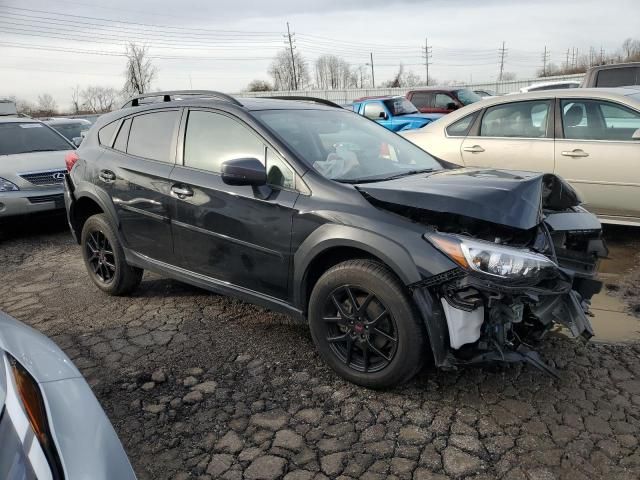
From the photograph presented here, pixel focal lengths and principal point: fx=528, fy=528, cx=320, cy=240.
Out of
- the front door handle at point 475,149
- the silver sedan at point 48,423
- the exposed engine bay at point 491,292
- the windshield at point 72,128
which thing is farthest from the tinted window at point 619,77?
the windshield at point 72,128

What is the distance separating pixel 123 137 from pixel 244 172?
182 cm

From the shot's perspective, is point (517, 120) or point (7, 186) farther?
point (7, 186)

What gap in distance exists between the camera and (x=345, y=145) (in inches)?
149

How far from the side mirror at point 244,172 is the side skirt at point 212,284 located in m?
0.75

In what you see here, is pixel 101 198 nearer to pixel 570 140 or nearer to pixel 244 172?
pixel 244 172

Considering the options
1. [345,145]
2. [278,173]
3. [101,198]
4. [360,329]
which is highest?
[345,145]

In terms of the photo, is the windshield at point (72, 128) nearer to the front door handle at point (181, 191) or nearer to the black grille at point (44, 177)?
the black grille at point (44, 177)

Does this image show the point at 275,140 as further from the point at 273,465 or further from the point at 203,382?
the point at 273,465

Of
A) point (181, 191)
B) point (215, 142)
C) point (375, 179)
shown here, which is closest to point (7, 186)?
point (181, 191)

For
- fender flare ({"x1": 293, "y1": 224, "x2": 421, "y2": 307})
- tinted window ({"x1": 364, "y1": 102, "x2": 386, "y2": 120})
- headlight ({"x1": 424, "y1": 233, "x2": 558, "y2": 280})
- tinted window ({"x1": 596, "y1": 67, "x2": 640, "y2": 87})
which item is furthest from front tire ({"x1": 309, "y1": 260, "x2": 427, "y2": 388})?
tinted window ({"x1": 364, "y1": 102, "x2": 386, "y2": 120})

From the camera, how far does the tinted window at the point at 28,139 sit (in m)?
7.95

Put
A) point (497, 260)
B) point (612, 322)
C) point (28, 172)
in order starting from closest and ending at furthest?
point (497, 260), point (612, 322), point (28, 172)

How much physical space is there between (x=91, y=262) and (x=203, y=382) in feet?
7.37

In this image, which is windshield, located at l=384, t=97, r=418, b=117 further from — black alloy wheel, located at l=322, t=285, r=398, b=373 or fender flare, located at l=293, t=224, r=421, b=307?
black alloy wheel, located at l=322, t=285, r=398, b=373
